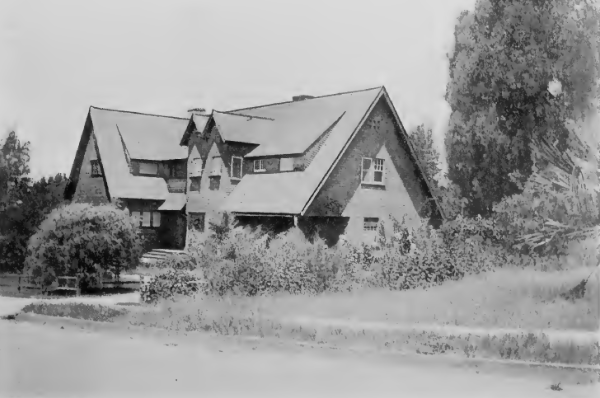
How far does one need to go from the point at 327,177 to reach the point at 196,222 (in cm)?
384

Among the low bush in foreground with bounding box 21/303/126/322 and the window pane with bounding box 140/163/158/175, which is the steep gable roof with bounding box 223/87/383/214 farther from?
the low bush in foreground with bounding box 21/303/126/322

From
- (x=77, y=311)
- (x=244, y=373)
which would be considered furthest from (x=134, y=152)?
(x=244, y=373)

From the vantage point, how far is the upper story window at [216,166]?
23.2 meters

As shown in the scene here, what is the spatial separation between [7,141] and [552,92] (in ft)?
31.6

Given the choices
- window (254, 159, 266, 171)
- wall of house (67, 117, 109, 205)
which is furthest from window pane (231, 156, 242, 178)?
wall of house (67, 117, 109, 205)

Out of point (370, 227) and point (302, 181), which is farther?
point (302, 181)

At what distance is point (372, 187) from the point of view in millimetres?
21266

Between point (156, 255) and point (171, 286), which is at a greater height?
point (156, 255)

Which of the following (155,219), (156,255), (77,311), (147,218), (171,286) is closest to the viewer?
(77,311)

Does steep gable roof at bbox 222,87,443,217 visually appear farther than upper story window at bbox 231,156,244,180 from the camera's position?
No

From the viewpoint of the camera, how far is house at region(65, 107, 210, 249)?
17.8m

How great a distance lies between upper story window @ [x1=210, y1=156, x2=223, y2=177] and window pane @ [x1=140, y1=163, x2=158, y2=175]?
2314mm

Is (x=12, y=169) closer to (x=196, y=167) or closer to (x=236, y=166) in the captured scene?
(x=196, y=167)

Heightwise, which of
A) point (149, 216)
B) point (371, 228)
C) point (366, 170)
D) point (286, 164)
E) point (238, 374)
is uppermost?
point (286, 164)
